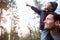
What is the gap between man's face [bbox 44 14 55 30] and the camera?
4.78 ft

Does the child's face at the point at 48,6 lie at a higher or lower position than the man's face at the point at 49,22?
higher

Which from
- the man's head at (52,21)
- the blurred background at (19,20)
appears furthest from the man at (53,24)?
the blurred background at (19,20)

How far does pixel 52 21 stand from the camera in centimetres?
146

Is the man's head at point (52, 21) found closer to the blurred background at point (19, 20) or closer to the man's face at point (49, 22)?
the man's face at point (49, 22)

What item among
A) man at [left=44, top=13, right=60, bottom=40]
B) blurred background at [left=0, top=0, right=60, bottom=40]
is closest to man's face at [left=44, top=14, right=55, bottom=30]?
man at [left=44, top=13, right=60, bottom=40]

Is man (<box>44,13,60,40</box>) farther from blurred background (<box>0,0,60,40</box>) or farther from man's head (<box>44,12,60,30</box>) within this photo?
blurred background (<box>0,0,60,40</box>)

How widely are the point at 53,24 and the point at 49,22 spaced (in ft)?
0.11

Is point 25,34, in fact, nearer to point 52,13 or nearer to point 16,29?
point 16,29

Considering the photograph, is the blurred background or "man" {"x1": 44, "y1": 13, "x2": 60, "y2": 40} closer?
"man" {"x1": 44, "y1": 13, "x2": 60, "y2": 40}

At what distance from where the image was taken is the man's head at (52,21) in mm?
1443

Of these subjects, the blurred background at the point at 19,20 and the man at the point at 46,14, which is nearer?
the man at the point at 46,14

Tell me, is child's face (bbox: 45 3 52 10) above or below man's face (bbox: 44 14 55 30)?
above

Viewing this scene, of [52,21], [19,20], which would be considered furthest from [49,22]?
[19,20]

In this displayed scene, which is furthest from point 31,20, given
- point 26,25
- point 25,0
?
point 25,0
